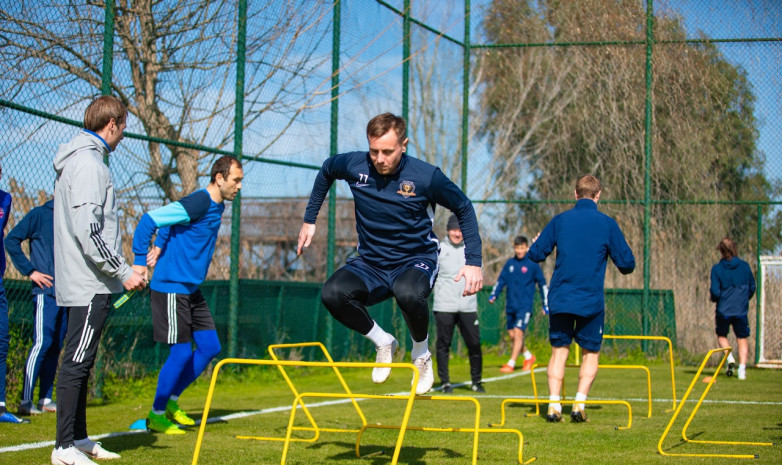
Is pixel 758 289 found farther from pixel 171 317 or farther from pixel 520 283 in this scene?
pixel 171 317

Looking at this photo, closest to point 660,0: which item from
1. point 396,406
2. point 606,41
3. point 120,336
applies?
point 606,41

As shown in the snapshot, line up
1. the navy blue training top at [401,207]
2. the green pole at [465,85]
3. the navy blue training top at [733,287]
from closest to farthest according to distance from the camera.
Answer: the navy blue training top at [401,207], the navy blue training top at [733,287], the green pole at [465,85]

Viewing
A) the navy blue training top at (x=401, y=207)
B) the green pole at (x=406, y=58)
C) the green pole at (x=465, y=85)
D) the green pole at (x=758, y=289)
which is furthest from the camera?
the green pole at (x=465, y=85)

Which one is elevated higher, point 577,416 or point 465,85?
point 465,85

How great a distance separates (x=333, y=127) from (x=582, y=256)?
583 centimetres

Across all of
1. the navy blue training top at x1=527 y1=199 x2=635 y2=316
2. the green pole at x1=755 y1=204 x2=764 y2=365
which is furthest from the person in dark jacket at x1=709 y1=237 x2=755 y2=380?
the navy blue training top at x1=527 y1=199 x2=635 y2=316

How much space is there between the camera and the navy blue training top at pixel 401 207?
5.20 meters

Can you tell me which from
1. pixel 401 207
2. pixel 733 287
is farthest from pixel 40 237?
pixel 733 287

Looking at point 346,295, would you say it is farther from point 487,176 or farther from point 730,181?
point 487,176

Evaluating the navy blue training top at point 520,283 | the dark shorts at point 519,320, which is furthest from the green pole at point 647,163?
the dark shorts at point 519,320

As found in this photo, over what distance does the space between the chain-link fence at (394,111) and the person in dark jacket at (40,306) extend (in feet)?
1.19

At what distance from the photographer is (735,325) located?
1166 cm

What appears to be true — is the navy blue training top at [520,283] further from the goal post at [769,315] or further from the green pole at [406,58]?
the goal post at [769,315]

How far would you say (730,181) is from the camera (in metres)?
14.1
